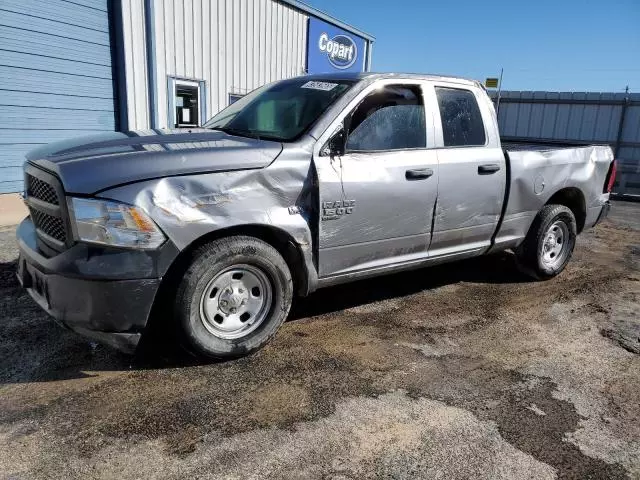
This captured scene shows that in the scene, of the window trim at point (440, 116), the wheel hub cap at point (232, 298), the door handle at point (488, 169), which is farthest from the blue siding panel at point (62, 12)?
the door handle at point (488, 169)

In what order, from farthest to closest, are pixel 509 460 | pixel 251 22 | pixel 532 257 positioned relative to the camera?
pixel 251 22 → pixel 532 257 → pixel 509 460

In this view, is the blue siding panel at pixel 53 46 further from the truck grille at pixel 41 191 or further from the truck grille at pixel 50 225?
the truck grille at pixel 50 225

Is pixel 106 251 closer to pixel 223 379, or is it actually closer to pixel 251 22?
pixel 223 379

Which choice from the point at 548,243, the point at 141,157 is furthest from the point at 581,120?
the point at 141,157

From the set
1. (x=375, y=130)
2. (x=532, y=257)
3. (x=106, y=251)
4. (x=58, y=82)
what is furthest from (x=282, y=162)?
(x=58, y=82)

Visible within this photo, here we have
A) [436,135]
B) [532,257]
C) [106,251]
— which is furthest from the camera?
[532,257]

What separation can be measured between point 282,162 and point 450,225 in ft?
5.64

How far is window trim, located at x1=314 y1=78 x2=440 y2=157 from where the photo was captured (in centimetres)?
352

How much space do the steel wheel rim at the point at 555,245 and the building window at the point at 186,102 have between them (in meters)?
6.74

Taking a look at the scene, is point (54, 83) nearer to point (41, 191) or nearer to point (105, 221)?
point (41, 191)

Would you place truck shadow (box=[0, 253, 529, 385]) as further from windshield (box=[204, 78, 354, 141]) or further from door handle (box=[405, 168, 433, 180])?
windshield (box=[204, 78, 354, 141])

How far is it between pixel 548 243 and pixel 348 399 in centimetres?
343

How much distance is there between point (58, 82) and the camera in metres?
8.14

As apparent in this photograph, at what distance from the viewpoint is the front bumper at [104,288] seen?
109 inches
